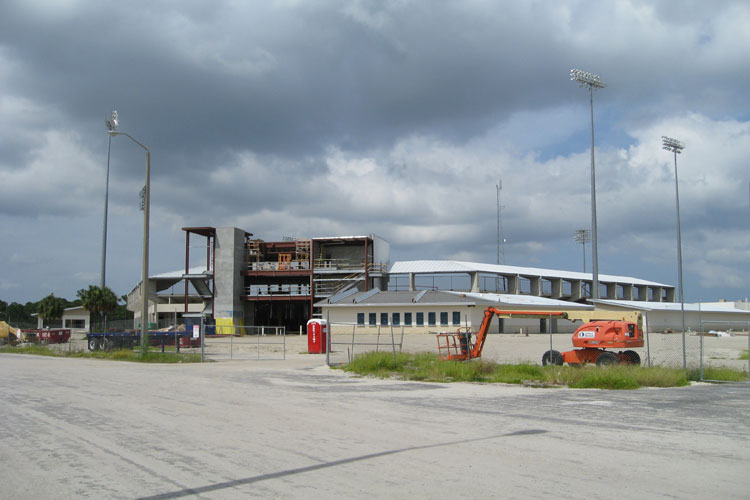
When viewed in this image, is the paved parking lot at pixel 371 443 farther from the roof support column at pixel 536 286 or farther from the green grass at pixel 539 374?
the roof support column at pixel 536 286

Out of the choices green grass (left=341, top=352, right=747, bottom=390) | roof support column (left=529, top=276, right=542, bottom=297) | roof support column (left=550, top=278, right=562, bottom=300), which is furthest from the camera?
roof support column (left=550, top=278, right=562, bottom=300)

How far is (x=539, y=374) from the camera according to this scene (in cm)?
1966

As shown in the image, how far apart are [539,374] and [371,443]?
37.6 feet

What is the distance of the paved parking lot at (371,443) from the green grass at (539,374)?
3.71 ft

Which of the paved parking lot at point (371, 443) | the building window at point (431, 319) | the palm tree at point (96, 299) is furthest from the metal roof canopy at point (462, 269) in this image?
the paved parking lot at point (371, 443)

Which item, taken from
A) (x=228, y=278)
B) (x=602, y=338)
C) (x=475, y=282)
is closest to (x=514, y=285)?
(x=475, y=282)

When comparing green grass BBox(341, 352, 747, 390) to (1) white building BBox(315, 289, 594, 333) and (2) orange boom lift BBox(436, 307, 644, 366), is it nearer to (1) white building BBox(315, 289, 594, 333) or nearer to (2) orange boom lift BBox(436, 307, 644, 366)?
(2) orange boom lift BBox(436, 307, 644, 366)

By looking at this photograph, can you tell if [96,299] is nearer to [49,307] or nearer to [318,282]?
[49,307]

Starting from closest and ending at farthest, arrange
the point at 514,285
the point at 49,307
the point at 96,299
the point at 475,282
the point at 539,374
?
the point at 539,374 → the point at 96,299 → the point at 49,307 → the point at 475,282 → the point at 514,285

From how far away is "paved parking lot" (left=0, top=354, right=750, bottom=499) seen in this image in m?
7.06

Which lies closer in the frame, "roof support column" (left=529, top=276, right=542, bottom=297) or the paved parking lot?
the paved parking lot

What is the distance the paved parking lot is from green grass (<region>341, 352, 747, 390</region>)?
113cm

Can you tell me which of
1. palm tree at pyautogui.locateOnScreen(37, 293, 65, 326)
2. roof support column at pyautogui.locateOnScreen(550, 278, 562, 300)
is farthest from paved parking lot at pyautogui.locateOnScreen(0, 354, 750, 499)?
roof support column at pyautogui.locateOnScreen(550, 278, 562, 300)

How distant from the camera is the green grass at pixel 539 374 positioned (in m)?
18.0
